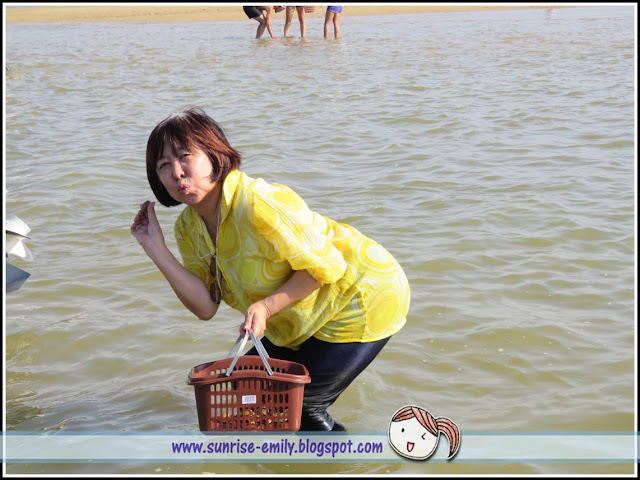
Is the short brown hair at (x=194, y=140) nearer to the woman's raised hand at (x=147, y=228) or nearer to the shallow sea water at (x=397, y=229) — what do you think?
the woman's raised hand at (x=147, y=228)

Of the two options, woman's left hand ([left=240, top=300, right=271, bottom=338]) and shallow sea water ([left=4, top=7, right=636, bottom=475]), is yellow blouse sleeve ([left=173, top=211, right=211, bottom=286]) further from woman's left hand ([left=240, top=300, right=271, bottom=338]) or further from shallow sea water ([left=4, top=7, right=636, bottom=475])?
shallow sea water ([left=4, top=7, right=636, bottom=475])

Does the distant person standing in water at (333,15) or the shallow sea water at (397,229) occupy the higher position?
the distant person standing in water at (333,15)

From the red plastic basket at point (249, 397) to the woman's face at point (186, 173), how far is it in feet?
1.61

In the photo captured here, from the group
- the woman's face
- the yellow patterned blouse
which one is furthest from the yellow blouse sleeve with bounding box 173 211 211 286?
the woman's face

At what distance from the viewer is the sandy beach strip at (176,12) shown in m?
24.0

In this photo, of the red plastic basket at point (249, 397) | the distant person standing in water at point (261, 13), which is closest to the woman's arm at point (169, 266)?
the red plastic basket at point (249, 397)

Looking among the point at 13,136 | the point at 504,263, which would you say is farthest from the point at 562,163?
the point at 13,136

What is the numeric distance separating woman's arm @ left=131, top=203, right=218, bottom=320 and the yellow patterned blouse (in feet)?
0.24

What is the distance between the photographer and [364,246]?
285 centimetres

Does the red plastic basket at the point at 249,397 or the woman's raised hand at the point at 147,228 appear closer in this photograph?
the red plastic basket at the point at 249,397

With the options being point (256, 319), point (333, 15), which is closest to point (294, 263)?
point (256, 319)

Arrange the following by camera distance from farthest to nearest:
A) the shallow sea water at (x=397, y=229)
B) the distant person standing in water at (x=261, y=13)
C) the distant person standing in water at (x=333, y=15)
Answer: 1. the distant person standing in water at (x=261, y=13)
2. the distant person standing in water at (x=333, y=15)
3. the shallow sea water at (x=397, y=229)

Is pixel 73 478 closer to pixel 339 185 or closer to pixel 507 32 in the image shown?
pixel 339 185

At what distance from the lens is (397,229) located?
5527 mm
